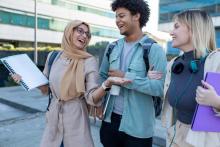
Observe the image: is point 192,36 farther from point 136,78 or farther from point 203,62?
point 136,78

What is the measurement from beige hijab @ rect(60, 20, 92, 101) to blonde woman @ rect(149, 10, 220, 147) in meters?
0.82

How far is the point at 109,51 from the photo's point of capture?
2.81 m

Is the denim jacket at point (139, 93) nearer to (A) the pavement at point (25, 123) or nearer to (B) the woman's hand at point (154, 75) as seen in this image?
(B) the woman's hand at point (154, 75)

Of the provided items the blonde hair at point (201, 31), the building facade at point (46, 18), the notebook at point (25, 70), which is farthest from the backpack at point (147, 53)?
the building facade at point (46, 18)

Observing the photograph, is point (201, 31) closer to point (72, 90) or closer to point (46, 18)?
point (72, 90)

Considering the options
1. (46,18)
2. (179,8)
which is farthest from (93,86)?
(46,18)

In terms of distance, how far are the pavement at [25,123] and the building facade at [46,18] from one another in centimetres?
2104

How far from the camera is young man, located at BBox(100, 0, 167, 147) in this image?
2492 mm

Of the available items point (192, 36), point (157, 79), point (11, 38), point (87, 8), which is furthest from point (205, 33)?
point (87, 8)

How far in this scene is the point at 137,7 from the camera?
263 centimetres

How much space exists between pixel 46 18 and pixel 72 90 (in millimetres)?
39423

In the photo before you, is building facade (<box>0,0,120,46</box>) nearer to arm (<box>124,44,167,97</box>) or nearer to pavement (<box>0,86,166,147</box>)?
pavement (<box>0,86,166,147</box>)

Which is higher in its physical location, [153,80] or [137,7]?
[137,7]

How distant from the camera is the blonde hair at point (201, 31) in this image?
207 cm
